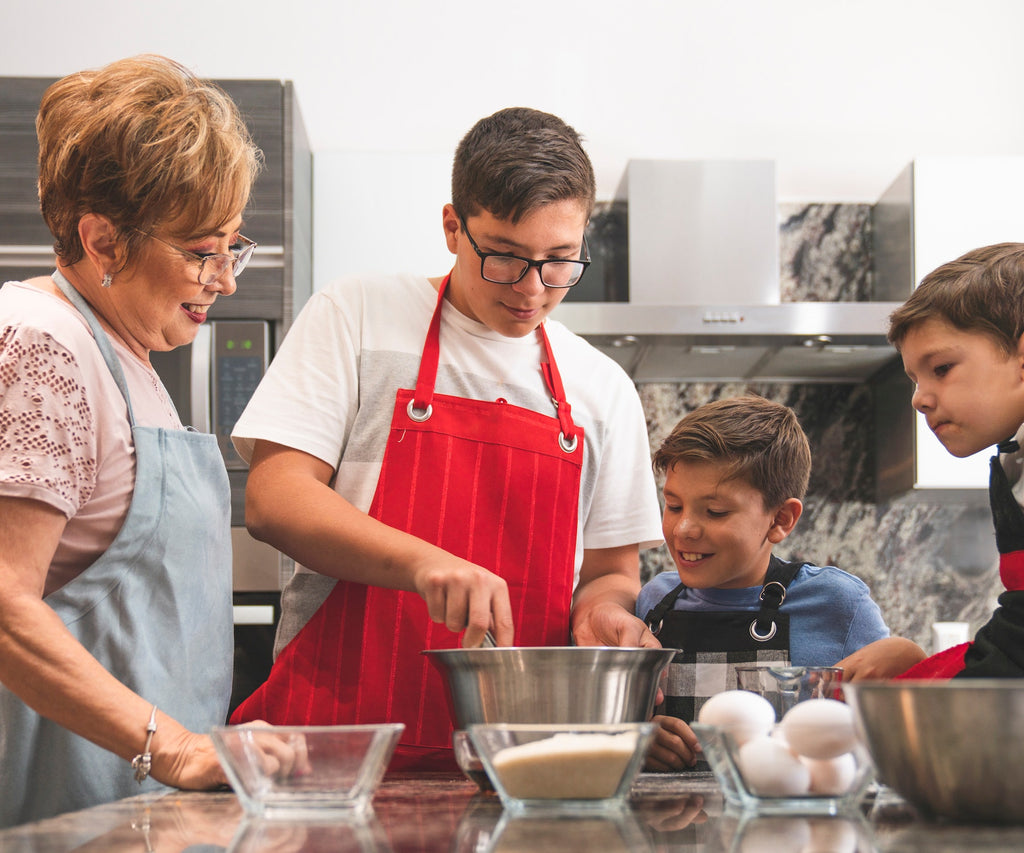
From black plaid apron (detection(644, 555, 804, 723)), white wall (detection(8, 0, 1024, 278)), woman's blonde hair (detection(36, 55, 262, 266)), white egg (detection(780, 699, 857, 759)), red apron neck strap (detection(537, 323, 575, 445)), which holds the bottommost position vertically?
black plaid apron (detection(644, 555, 804, 723))

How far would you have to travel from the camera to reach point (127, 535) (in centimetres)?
106

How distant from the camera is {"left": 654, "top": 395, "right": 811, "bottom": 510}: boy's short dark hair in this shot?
5.11 ft

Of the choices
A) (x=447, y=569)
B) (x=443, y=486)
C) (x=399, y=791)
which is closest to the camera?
(x=399, y=791)

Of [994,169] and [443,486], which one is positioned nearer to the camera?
[443,486]

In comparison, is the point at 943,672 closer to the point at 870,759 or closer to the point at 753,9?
the point at 870,759

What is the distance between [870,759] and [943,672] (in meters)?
0.51

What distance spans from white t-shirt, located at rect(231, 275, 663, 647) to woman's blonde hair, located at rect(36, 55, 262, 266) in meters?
0.26

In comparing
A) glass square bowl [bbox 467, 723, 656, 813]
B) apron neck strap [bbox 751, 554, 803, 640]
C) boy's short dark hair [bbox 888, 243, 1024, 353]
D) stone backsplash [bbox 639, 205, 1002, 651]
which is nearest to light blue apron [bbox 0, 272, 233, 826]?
glass square bowl [bbox 467, 723, 656, 813]

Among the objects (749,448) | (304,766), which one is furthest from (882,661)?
(304,766)

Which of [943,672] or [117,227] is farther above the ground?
[117,227]

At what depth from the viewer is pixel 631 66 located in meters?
2.88

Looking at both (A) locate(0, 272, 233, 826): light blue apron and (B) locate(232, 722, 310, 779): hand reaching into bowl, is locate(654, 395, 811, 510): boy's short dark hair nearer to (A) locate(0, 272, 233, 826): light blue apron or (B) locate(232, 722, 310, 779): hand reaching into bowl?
(A) locate(0, 272, 233, 826): light blue apron

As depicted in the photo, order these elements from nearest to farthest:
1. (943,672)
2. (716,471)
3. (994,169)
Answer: (943,672) < (716,471) < (994,169)

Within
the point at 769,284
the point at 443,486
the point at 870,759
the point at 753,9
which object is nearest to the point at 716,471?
the point at 443,486
